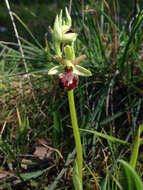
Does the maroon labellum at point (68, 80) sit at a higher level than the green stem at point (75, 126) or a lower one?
higher

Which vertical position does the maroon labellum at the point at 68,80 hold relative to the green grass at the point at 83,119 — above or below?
above

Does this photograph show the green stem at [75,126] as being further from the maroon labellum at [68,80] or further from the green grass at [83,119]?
the green grass at [83,119]

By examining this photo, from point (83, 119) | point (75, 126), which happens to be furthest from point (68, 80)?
point (83, 119)

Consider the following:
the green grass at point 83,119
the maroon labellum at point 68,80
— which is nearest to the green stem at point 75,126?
the maroon labellum at point 68,80

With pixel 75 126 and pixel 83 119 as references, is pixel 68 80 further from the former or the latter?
pixel 83 119

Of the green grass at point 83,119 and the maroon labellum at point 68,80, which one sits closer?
the maroon labellum at point 68,80

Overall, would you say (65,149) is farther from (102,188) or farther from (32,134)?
(102,188)

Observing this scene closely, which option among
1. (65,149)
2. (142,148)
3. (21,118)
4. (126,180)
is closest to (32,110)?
(21,118)

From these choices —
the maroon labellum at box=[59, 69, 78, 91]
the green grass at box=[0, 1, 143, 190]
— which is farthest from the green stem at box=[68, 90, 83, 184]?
the green grass at box=[0, 1, 143, 190]

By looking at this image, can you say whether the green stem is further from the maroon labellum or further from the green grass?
the green grass
